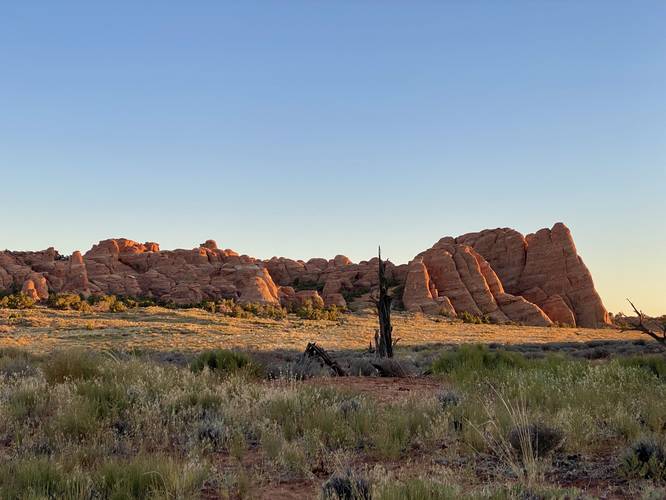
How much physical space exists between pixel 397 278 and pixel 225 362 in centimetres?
7341

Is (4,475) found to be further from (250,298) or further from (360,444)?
(250,298)

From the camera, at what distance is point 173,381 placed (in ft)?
30.9

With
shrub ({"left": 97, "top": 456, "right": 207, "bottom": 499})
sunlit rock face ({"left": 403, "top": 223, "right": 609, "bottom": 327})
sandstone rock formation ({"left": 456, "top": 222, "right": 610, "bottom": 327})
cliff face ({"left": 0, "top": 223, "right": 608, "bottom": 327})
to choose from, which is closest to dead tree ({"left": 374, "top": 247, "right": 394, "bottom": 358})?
shrub ({"left": 97, "top": 456, "right": 207, "bottom": 499})

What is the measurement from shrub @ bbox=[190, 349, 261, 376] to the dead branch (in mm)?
1565

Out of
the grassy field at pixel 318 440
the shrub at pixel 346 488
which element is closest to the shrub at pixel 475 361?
the grassy field at pixel 318 440

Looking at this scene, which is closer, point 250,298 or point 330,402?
point 330,402

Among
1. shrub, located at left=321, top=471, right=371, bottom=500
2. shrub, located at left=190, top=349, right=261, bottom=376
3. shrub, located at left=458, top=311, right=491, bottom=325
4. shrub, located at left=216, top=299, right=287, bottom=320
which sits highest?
shrub, located at left=321, top=471, right=371, bottom=500

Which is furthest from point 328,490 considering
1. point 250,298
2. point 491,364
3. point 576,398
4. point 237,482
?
point 250,298

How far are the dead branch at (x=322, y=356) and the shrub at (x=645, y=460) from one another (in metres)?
8.74

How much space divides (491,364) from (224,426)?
9740mm

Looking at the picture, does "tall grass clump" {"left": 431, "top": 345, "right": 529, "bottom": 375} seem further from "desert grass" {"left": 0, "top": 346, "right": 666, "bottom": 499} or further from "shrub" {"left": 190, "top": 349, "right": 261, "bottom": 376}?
"shrub" {"left": 190, "top": 349, "right": 261, "bottom": 376}

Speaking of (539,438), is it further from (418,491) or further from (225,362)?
(225,362)

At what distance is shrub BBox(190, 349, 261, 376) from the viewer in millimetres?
12344

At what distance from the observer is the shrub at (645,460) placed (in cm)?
476
